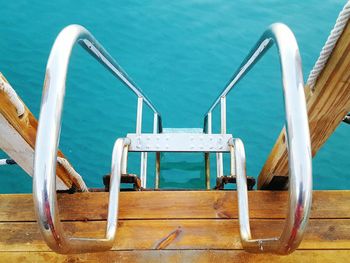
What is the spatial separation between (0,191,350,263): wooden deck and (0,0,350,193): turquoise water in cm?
245

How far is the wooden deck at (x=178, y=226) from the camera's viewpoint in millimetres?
1435

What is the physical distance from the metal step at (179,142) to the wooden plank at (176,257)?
74 centimetres

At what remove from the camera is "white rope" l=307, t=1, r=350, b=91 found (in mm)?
930

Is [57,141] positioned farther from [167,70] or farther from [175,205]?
[167,70]

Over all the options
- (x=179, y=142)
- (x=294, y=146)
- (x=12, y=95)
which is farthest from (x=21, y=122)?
(x=179, y=142)

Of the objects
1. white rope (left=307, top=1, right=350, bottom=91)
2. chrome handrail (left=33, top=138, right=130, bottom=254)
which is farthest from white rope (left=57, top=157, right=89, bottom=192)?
white rope (left=307, top=1, right=350, bottom=91)

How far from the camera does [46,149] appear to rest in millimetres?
756

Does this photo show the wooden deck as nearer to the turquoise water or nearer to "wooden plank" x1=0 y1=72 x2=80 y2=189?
"wooden plank" x1=0 y1=72 x2=80 y2=189

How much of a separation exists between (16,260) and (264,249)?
958 mm

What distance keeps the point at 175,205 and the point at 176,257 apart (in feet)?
0.83

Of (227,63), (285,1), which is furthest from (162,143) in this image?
(285,1)

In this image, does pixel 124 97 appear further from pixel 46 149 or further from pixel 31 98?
pixel 46 149

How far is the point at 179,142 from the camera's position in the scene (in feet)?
7.60

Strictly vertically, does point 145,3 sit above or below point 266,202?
above
